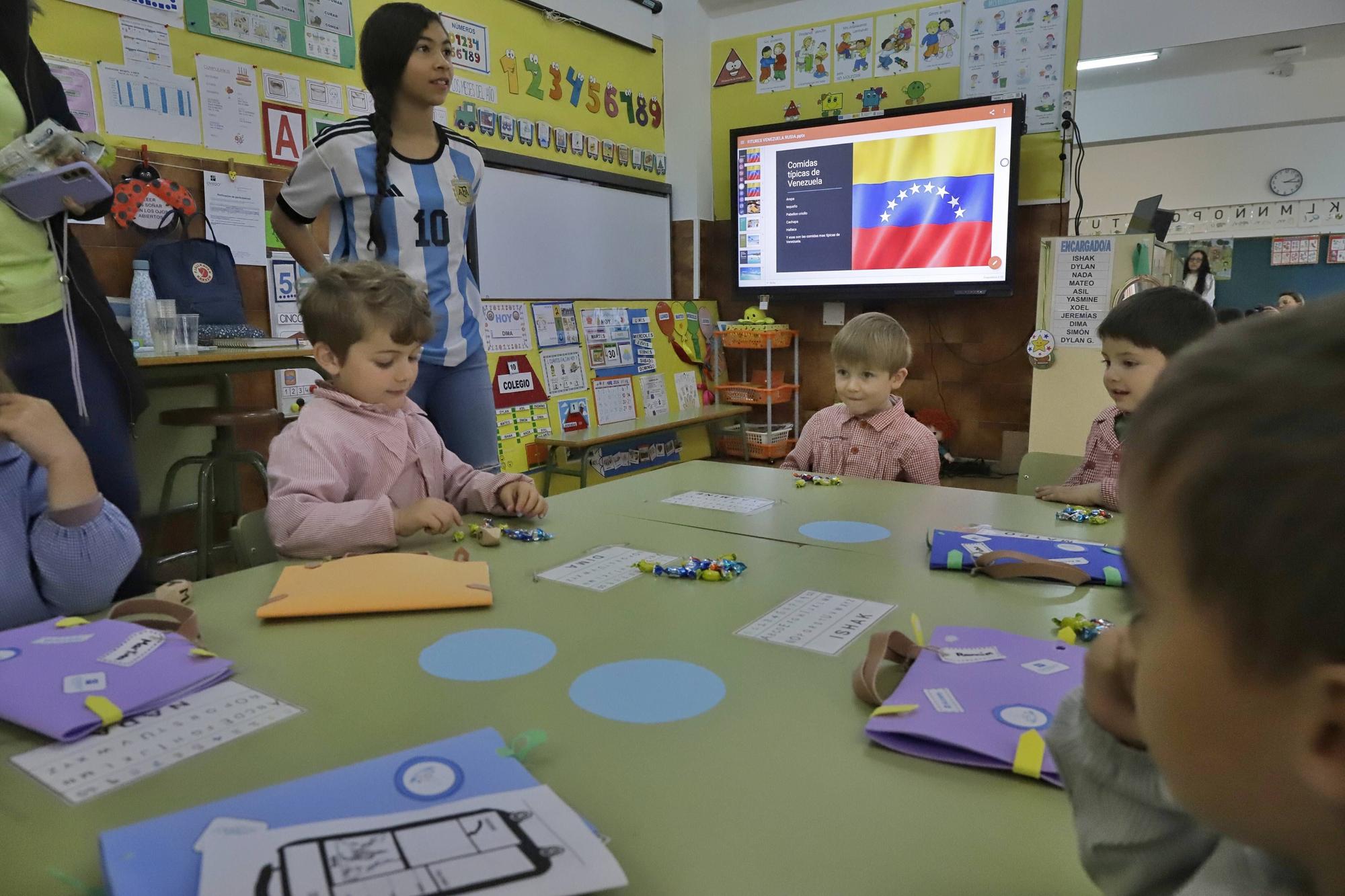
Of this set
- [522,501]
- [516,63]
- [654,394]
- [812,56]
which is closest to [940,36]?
[812,56]

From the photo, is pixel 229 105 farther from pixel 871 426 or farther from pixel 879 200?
pixel 879 200

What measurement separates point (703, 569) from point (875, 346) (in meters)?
Result: 1.27

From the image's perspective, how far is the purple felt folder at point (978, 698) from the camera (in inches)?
24.9

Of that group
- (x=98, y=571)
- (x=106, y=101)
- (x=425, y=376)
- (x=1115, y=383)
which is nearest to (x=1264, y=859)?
(x=98, y=571)

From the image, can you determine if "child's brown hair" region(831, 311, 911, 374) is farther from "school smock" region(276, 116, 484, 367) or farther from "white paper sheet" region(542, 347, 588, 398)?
"white paper sheet" region(542, 347, 588, 398)

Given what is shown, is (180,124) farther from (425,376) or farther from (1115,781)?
(1115,781)

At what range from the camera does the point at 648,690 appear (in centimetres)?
75

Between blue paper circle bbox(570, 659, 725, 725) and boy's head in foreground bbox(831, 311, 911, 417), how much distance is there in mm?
1543

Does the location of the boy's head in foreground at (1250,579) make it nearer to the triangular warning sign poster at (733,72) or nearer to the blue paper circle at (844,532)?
the blue paper circle at (844,532)

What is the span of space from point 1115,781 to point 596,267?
4203 millimetres

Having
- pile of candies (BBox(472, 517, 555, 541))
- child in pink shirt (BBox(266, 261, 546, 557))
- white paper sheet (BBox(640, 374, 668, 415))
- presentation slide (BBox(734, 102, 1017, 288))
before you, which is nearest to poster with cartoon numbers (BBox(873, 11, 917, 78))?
presentation slide (BBox(734, 102, 1017, 288))

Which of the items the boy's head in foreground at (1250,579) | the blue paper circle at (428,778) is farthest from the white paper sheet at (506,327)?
the boy's head in foreground at (1250,579)

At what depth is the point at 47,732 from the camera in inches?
25.5

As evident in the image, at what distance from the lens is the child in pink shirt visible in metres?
1.36
